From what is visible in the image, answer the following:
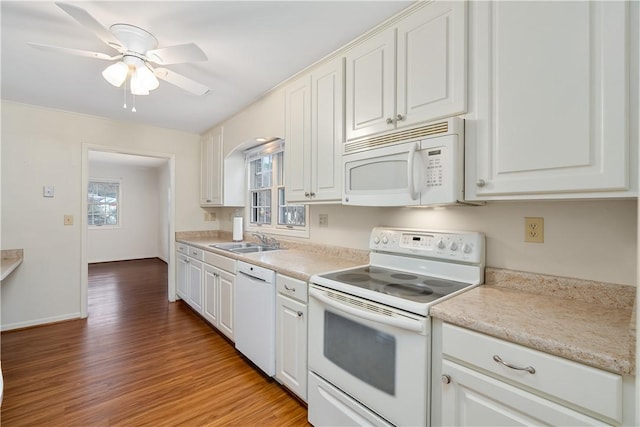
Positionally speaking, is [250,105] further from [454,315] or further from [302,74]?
[454,315]

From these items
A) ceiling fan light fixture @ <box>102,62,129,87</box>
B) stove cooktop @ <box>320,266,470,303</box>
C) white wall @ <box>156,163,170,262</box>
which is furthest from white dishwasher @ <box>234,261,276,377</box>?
white wall @ <box>156,163,170,262</box>

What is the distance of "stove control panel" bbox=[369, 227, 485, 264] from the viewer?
1.53m

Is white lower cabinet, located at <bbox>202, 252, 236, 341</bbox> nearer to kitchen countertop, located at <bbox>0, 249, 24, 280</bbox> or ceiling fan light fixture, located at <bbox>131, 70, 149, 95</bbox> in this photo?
ceiling fan light fixture, located at <bbox>131, 70, 149, 95</bbox>

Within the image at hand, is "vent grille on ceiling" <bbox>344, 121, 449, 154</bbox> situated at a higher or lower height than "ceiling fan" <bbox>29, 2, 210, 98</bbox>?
lower

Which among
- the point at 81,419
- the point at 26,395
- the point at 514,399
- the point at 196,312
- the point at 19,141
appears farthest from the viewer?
the point at 196,312

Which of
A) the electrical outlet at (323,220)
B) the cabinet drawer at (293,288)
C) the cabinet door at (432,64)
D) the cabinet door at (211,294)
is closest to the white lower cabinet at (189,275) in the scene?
the cabinet door at (211,294)

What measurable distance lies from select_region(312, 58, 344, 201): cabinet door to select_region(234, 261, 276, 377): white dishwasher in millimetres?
743

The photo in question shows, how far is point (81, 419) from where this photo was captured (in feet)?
5.78

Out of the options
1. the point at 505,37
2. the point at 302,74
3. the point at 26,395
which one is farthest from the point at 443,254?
the point at 26,395

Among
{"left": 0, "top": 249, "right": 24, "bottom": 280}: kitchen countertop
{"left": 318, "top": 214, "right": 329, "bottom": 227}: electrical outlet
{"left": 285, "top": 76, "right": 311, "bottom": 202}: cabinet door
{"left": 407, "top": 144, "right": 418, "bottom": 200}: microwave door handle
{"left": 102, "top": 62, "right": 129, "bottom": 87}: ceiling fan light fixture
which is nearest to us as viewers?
{"left": 407, "top": 144, "right": 418, "bottom": 200}: microwave door handle

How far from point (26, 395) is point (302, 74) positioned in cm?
306

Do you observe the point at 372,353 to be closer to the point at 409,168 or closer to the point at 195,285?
the point at 409,168

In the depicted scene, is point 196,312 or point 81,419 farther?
point 196,312

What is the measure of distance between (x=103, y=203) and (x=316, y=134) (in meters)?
7.03
